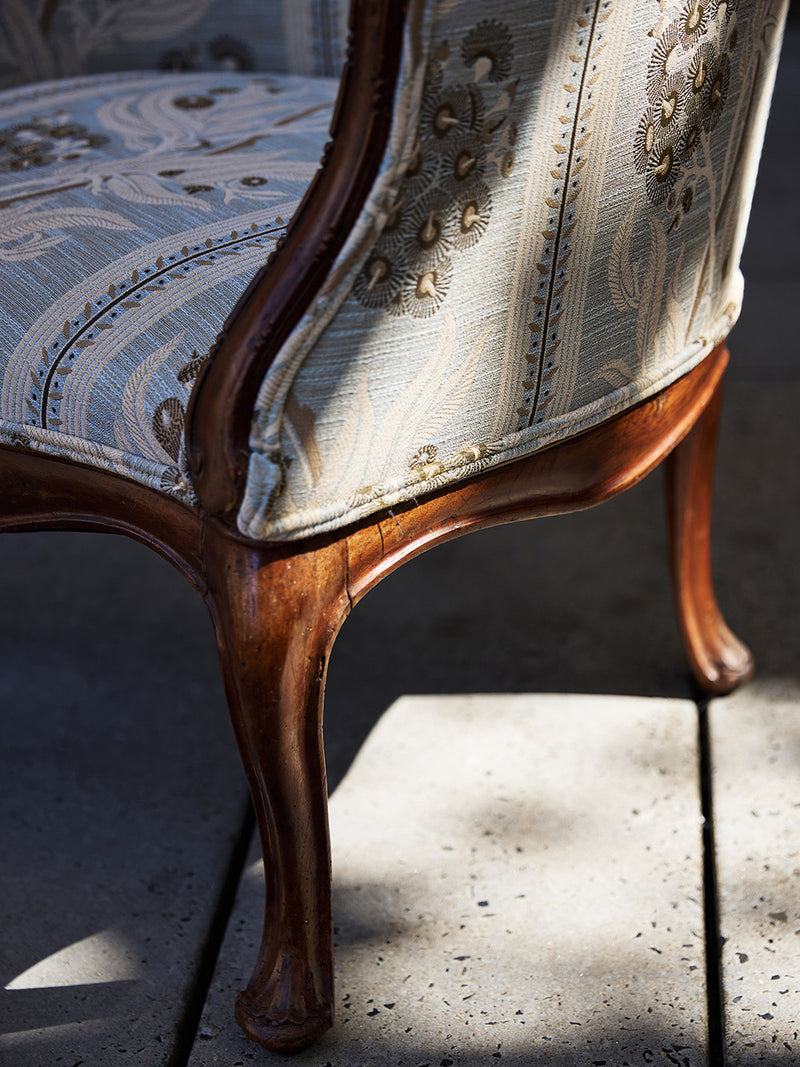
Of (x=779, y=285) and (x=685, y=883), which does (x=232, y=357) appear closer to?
(x=685, y=883)

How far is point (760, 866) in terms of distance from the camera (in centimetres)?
97

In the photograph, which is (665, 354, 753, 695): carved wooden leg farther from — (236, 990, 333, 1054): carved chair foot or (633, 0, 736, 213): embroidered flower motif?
(236, 990, 333, 1054): carved chair foot

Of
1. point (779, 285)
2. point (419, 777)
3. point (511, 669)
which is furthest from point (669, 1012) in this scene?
point (779, 285)

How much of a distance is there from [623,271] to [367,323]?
215mm

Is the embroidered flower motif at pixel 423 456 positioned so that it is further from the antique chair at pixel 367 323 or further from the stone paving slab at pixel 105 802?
the stone paving slab at pixel 105 802

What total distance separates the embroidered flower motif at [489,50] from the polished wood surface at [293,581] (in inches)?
10.6

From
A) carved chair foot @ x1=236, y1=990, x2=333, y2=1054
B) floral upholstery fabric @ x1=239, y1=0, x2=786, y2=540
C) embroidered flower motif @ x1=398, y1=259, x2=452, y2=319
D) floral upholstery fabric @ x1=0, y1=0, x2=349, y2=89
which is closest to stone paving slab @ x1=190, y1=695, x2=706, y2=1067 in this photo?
carved chair foot @ x1=236, y1=990, x2=333, y2=1054

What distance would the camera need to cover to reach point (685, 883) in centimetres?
96

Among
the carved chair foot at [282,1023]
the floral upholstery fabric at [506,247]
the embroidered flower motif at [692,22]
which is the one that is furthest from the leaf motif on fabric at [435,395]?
the carved chair foot at [282,1023]

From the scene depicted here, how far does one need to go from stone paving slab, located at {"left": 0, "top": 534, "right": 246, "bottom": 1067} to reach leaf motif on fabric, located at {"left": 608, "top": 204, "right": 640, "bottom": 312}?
0.63 m

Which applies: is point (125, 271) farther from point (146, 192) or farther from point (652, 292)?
point (652, 292)

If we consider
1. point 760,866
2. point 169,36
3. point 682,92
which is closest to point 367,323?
point 682,92

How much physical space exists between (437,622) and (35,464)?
664 millimetres

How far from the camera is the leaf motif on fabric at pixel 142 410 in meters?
0.69
